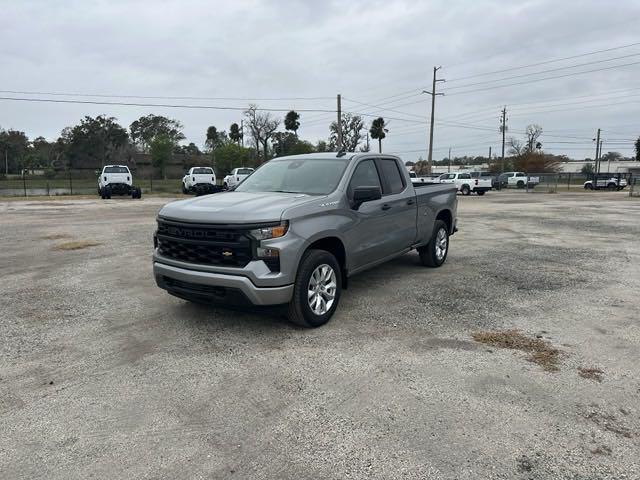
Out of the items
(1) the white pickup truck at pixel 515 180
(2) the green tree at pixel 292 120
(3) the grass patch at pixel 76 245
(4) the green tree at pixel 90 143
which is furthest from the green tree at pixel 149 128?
(3) the grass patch at pixel 76 245

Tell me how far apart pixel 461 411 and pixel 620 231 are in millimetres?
12034

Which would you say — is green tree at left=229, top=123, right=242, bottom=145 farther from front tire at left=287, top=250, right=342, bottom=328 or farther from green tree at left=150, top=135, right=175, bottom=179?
front tire at left=287, top=250, right=342, bottom=328

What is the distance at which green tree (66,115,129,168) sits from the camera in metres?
78.8

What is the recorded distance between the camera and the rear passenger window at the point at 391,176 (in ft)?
21.6

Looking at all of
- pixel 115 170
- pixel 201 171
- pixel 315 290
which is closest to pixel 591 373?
pixel 315 290

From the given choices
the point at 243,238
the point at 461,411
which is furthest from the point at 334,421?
the point at 243,238

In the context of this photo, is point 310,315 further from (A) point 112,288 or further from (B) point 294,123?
(B) point 294,123

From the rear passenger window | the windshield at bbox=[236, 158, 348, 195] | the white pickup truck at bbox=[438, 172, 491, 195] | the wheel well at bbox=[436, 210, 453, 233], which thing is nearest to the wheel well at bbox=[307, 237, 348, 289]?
the windshield at bbox=[236, 158, 348, 195]

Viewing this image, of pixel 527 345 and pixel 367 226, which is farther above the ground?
pixel 367 226

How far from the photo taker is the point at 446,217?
8.34 metres

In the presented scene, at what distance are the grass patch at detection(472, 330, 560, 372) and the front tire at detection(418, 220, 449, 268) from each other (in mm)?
2971

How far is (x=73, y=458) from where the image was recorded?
2855 mm

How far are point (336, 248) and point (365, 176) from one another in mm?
1201

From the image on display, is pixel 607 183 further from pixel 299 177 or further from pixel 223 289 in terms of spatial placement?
pixel 223 289
